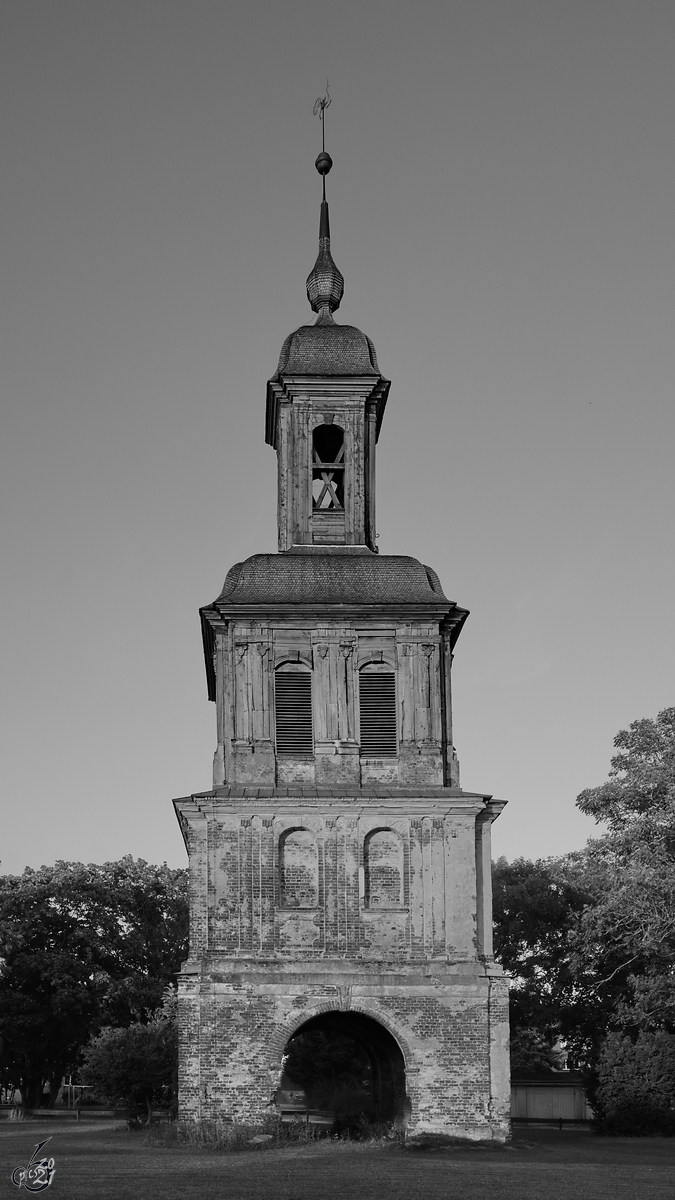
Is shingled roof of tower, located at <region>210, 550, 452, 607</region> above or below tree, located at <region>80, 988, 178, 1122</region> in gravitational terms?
above

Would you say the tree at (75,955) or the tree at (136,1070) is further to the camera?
the tree at (75,955)

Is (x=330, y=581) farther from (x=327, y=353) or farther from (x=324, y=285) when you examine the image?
(x=324, y=285)

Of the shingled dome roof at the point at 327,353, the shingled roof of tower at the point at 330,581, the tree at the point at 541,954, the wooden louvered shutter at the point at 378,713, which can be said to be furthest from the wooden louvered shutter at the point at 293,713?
the tree at the point at 541,954

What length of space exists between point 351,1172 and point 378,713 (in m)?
12.0

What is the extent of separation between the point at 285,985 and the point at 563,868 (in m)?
20.9

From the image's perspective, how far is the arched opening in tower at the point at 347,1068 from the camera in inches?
1325

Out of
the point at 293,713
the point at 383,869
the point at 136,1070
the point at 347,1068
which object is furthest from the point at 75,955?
the point at 383,869

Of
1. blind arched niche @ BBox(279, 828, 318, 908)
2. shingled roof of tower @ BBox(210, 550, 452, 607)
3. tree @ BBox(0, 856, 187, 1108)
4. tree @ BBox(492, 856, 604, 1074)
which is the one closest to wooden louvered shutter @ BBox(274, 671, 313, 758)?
shingled roof of tower @ BBox(210, 550, 452, 607)

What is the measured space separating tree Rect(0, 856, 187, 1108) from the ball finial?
3082 centimetres

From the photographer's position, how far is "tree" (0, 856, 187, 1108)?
58.9 metres

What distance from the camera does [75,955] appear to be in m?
60.2

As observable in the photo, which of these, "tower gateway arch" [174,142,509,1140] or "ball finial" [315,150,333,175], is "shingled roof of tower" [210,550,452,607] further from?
"ball finial" [315,150,333,175]

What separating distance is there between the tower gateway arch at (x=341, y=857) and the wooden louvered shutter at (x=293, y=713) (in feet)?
0.14

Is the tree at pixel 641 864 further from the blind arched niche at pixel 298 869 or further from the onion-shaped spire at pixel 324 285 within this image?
the onion-shaped spire at pixel 324 285
